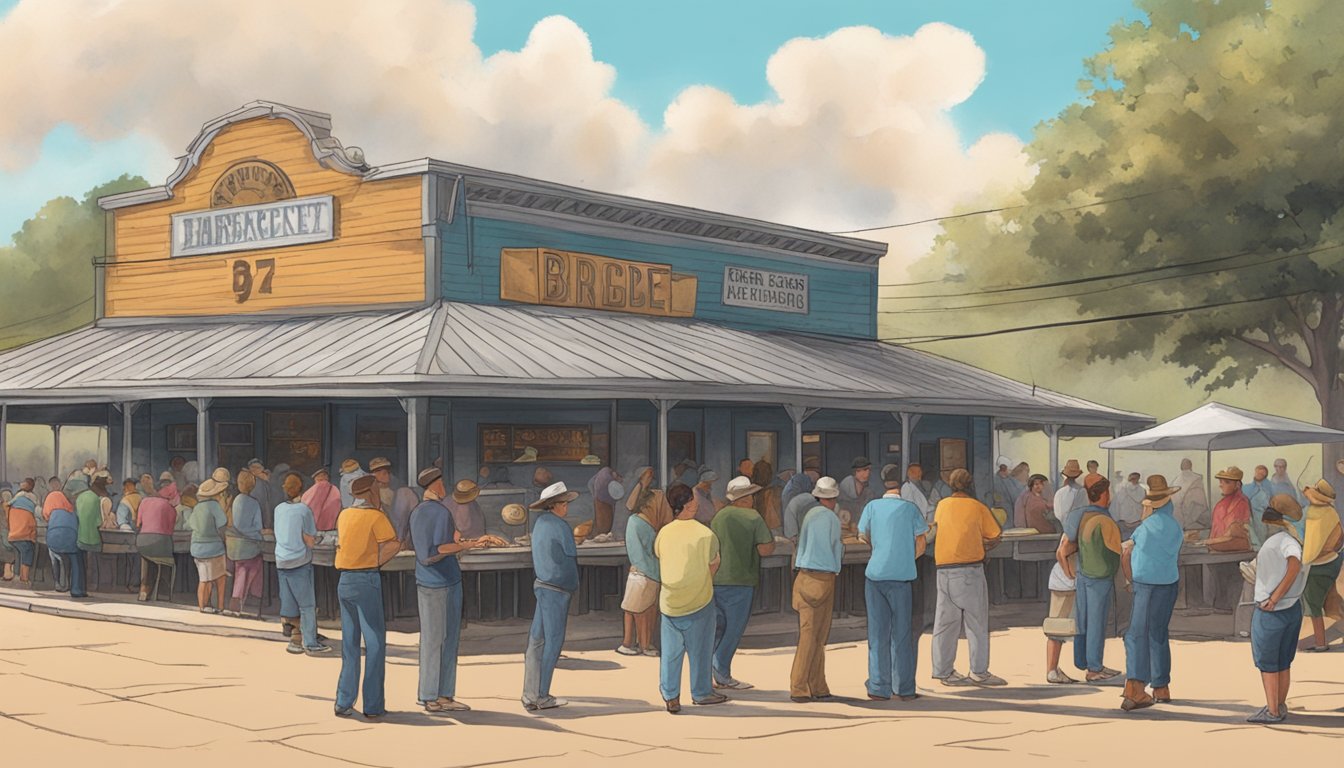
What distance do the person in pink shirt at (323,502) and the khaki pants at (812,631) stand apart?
23.7 ft

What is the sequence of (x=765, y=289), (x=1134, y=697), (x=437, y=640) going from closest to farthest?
(x=437, y=640), (x=1134, y=697), (x=765, y=289)

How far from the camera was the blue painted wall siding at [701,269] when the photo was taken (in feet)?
84.0

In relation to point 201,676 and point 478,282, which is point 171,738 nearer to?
point 201,676

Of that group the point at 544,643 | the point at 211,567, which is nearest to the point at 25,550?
the point at 211,567

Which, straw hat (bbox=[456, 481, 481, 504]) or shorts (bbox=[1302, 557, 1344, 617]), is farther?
shorts (bbox=[1302, 557, 1344, 617])

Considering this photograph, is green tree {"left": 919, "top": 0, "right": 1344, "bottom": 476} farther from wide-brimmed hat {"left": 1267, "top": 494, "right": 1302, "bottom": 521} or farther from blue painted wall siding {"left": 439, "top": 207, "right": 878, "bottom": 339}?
wide-brimmed hat {"left": 1267, "top": 494, "right": 1302, "bottom": 521}

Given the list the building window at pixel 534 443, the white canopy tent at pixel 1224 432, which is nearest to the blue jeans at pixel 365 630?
the white canopy tent at pixel 1224 432

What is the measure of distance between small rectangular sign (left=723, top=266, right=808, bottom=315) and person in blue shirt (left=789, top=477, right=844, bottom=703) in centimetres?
1722

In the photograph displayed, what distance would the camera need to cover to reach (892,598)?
45.4 feet

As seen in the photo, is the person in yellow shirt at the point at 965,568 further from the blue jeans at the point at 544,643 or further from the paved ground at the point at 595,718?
the blue jeans at the point at 544,643

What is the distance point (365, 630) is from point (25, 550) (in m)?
13.1

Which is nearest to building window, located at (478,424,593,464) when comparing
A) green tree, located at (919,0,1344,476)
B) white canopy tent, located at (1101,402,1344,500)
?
white canopy tent, located at (1101,402,1344,500)

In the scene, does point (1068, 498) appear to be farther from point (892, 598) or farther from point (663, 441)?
point (892, 598)

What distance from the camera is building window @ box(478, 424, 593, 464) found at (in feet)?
84.0
